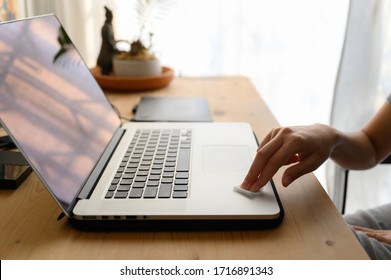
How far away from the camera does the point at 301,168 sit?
0.58 metres

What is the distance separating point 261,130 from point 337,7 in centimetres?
102

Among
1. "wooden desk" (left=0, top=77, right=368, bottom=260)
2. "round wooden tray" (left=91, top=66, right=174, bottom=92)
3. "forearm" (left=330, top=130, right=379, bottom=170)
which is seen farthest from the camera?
"round wooden tray" (left=91, top=66, right=174, bottom=92)

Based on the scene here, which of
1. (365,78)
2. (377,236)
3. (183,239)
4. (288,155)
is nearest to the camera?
(183,239)

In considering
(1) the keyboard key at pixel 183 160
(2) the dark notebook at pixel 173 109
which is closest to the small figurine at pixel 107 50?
(2) the dark notebook at pixel 173 109

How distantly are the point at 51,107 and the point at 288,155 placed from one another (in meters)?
0.34

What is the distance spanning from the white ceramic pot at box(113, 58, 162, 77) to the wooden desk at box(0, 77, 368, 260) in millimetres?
668

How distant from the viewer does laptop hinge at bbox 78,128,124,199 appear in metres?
0.53

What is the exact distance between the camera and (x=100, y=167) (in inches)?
24.0

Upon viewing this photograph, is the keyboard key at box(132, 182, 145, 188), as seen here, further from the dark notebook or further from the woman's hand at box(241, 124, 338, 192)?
the dark notebook

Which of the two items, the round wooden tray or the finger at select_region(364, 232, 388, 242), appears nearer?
the finger at select_region(364, 232, 388, 242)

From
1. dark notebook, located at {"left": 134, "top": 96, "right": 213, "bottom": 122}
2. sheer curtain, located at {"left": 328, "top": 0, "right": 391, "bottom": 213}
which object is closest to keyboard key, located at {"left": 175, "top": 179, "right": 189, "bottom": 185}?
dark notebook, located at {"left": 134, "top": 96, "right": 213, "bottom": 122}

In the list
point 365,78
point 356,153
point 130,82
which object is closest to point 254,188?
point 356,153

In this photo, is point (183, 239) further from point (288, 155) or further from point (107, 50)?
point (107, 50)
